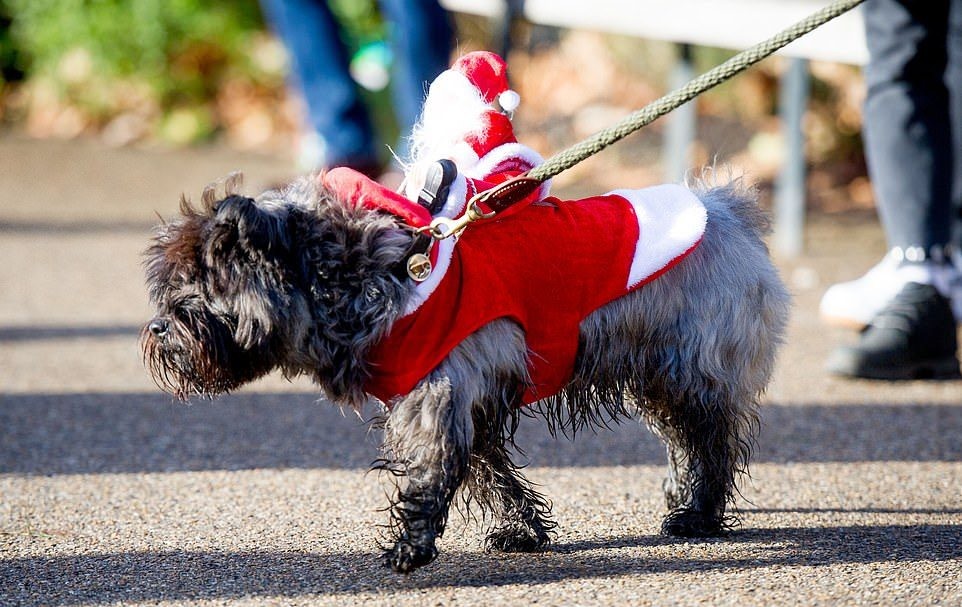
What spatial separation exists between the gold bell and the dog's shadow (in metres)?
0.72

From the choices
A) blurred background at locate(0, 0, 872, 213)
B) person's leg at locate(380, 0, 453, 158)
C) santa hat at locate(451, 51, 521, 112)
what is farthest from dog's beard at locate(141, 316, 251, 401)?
blurred background at locate(0, 0, 872, 213)

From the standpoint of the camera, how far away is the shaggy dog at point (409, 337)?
270 centimetres

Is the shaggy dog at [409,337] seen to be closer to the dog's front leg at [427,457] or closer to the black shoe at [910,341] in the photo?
the dog's front leg at [427,457]

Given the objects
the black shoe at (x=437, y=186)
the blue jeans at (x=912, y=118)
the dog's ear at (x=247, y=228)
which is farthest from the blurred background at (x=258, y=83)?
the dog's ear at (x=247, y=228)

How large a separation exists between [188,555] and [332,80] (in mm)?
4172

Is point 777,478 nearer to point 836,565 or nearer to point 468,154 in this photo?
point 836,565

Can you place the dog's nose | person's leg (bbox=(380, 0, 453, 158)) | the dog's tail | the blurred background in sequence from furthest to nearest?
the blurred background < person's leg (bbox=(380, 0, 453, 158)) < the dog's tail < the dog's nose

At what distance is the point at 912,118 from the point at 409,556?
2.89m

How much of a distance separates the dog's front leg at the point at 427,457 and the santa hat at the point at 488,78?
0.81 meters

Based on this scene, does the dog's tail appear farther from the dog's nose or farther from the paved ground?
the dog's nose

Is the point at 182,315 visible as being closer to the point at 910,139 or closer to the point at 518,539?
the point at 518,539

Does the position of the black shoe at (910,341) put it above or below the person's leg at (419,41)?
below

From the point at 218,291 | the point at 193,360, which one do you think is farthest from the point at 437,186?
the point at 193,360

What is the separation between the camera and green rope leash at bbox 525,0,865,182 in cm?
289
